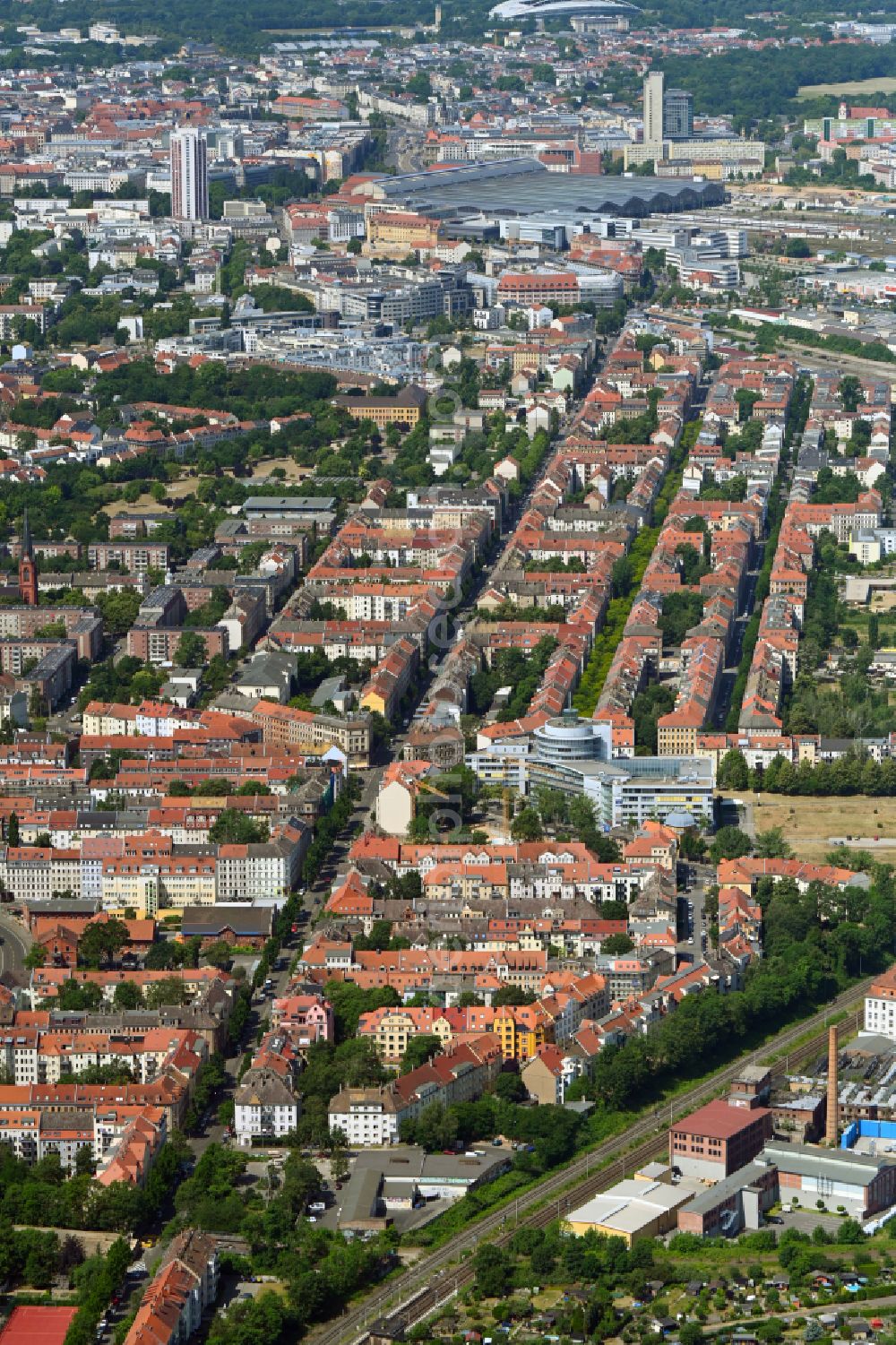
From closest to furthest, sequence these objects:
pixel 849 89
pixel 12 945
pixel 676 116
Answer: pixel 12 945 → pixel 676 116 → pixel 849 89

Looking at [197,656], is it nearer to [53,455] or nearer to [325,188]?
[53,455]

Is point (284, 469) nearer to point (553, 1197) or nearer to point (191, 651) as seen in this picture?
point (191, 651)

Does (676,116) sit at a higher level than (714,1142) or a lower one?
higher

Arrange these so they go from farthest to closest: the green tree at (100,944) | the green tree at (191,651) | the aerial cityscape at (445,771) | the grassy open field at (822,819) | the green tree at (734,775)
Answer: the green tree at (191,651) → the green tree at (734,775) → the grassy open field at (822,819) → the green tree at (100,944) → the aerial cityscape at (445,771)

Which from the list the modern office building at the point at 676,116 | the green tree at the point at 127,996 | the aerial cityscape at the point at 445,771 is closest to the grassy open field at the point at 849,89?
the modern office building at the point at 676,116

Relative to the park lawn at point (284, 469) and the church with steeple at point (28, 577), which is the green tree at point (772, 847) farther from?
the park lawn at point (284, 469)

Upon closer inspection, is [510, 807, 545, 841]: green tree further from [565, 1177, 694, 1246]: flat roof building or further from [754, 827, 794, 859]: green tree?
[565, 1177, 694, 1246]: flat roof building

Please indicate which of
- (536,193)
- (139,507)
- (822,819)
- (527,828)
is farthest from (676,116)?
(527,828)
